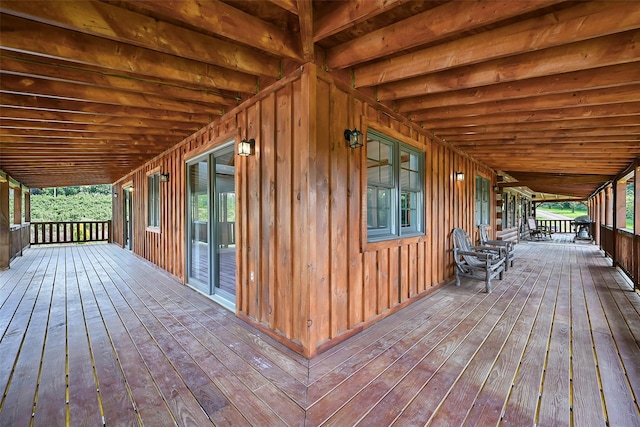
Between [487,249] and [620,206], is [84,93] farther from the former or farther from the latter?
[620,206]

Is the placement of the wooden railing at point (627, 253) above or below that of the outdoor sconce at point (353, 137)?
below

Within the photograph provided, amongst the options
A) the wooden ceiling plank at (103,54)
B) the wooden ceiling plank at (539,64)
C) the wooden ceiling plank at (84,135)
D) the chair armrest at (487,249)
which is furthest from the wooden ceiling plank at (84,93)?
the chair armrest at (487,249)

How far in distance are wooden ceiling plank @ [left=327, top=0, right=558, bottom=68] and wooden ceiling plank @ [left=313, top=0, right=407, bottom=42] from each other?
34 cm

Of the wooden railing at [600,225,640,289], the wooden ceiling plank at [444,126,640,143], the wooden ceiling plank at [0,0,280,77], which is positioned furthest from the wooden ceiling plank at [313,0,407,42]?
the wooden railing at [600,225,640,289]

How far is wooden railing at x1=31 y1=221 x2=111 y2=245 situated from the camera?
10180 millimetres

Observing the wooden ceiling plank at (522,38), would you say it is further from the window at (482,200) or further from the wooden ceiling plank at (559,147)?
the window at (482,200)

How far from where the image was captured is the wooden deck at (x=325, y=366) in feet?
5.61

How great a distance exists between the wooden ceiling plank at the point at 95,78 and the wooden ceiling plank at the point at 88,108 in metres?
0.59

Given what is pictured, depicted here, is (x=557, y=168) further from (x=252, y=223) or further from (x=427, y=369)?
(x=252, y=223)

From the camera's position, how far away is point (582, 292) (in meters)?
4.28

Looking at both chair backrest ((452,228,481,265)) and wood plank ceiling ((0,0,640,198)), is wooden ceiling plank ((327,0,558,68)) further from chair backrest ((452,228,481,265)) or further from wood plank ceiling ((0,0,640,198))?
chair backrest ((452,228,481,265))

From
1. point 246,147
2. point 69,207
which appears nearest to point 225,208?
point 246,147

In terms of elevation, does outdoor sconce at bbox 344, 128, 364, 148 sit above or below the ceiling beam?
below

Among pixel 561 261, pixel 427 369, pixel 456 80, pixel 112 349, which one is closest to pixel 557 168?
pixel 561 261
